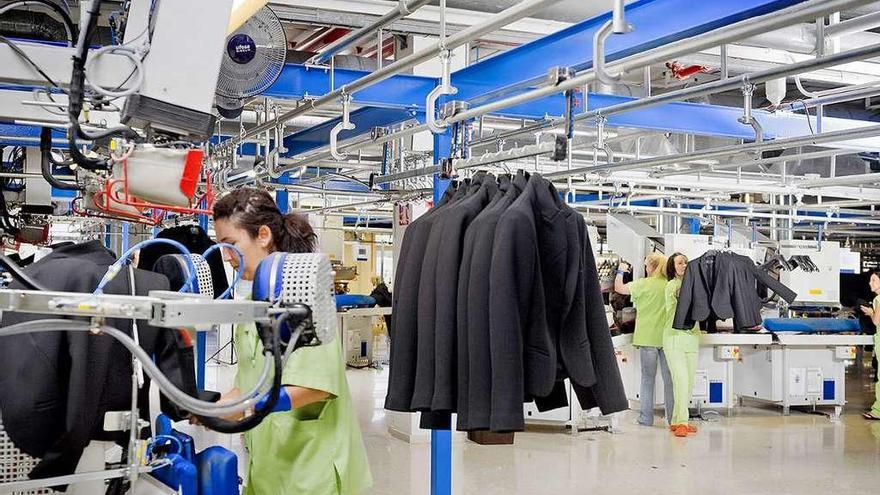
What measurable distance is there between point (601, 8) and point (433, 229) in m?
2.38

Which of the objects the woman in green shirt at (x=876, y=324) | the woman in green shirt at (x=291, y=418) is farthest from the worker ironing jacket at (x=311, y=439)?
the woman in green shirt at (x=876, y=324)

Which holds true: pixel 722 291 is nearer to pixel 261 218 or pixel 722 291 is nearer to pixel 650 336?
pixel 650 336

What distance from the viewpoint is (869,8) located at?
15.8 ft

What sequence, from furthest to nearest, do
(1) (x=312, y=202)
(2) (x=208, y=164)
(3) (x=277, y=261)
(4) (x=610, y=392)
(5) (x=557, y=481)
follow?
(1) (x=312, y=202)
(5) (x=557, y=481)
(2) (x=208, y=164)
(4) (x=610, y=392)
(3) (x=277, y=261)

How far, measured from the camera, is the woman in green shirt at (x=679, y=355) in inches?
319

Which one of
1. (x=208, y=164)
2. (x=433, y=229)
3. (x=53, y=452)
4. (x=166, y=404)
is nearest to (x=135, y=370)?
(x=166, y=404)

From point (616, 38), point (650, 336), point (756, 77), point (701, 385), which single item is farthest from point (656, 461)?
point (756, 77)

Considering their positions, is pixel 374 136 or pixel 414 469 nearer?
pixel 374 136

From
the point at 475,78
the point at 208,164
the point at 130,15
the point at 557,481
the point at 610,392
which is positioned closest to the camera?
the point at 130,15

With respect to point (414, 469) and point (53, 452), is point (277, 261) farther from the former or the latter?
point (414, 469)

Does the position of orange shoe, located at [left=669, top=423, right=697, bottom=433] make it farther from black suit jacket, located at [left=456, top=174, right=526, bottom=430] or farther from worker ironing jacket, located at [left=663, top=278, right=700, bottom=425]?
black suit jacket, located at [left=456, top=174, right=526, bottom=430]

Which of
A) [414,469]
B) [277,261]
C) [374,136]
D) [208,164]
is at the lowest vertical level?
[414,469]

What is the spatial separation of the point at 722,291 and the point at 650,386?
115cm

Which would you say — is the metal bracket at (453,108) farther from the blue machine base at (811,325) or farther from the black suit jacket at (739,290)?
Answer: the blue machine base at (811,325)
